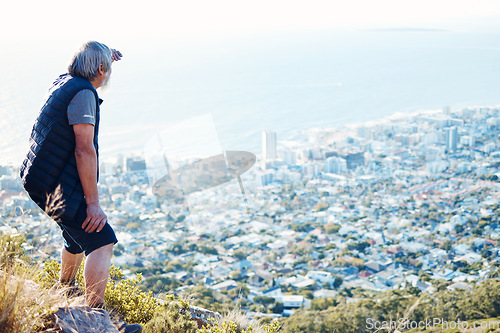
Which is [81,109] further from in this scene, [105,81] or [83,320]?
[83,320]

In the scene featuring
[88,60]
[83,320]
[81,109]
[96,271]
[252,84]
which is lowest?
[252,84]

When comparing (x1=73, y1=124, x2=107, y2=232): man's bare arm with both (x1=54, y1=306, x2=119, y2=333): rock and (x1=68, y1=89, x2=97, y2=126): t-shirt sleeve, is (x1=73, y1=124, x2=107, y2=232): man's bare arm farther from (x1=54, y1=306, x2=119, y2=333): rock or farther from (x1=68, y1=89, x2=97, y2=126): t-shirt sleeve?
(x1=54, y1=306, x2=119, y2=333): rock

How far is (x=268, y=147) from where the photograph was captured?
1656 cm

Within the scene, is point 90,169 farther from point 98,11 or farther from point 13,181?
point 98,11

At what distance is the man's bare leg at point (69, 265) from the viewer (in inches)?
66.4

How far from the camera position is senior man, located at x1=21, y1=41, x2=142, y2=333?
54.3 inches

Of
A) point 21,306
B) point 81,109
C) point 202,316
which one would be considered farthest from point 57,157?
point 202,316

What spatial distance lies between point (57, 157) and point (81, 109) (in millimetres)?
173

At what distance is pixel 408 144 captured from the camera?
65.3ft

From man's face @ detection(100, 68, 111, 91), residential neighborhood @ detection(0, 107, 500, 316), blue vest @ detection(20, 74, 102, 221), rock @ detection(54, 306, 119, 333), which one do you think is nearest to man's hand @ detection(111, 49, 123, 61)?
man's face @ detection(100, 68, 111, 91)

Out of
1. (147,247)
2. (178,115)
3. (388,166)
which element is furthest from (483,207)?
(178,115)

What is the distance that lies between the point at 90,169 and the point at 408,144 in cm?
1994

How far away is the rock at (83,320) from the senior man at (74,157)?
7cm

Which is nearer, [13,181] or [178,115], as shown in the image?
[13,181]
